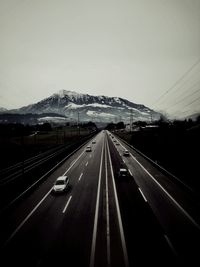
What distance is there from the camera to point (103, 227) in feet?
52.5

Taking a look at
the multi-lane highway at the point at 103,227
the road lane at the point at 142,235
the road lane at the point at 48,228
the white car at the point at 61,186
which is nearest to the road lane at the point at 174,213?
the multi-lane highway at the point at 103,227

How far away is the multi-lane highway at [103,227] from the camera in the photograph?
12383 millimetres

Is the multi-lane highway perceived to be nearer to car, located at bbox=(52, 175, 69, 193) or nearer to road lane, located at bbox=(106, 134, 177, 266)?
road lane, located at bbox=(106, 134, 177, 266)

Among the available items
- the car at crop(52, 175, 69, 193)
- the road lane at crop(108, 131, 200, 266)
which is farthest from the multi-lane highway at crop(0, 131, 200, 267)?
the car at crop(52, 175, 69, 193)

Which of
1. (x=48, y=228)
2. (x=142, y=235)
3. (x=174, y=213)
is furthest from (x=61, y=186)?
(x=174, y=213)

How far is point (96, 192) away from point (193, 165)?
61.9ft

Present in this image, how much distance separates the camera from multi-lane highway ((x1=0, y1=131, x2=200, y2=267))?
12.4m

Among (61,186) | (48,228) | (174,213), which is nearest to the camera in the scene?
(48,228)

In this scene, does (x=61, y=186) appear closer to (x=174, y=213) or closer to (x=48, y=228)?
(x=48, y=228)

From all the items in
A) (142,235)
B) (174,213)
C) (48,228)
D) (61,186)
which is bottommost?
(48,228)

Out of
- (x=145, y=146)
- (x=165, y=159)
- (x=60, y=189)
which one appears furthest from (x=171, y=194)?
(x=145, y=146)

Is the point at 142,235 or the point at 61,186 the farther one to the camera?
the point at 61,186

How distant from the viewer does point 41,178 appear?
1146 inches

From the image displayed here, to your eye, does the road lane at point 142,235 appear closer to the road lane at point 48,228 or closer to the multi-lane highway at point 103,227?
the multi-lane highway at point 103,227
